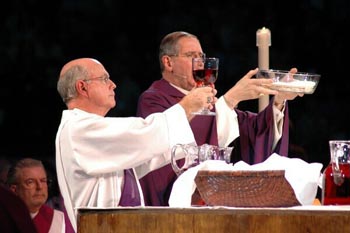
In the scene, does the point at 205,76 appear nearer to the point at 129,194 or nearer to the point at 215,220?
the point at 129,194

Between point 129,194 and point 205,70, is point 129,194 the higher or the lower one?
the lower one

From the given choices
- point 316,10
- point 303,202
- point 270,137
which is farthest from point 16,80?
point 303,202

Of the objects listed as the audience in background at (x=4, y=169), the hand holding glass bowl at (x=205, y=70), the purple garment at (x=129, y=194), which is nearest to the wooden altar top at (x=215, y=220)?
the purple garment at (x=129, y=194)

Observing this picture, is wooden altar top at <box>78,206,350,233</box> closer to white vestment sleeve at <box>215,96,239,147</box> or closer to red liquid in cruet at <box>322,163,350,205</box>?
red liquid in cruet at <box>322,163,350,205</box>

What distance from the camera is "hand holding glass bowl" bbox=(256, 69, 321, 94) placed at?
5266 millimetres

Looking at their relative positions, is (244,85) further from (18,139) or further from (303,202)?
(18,139)

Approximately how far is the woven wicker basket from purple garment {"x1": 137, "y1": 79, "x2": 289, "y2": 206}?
171 centimetres

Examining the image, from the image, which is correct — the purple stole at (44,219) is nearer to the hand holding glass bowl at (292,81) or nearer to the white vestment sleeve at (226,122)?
the white vestment sleeve at (226,122)

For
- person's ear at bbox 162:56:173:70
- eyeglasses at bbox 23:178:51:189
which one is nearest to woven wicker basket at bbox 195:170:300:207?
person's ear at bbox 162:56:173:70

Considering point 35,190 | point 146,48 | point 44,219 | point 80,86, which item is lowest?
point 44,219

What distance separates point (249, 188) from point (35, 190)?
338 cm

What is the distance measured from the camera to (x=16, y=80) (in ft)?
32.3

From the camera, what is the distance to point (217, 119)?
5.71 m

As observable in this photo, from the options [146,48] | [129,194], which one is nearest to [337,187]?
[129,194]
